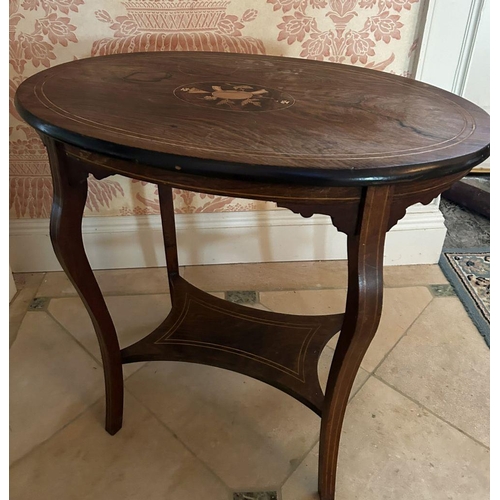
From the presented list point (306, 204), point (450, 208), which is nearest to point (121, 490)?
point (306, 204)

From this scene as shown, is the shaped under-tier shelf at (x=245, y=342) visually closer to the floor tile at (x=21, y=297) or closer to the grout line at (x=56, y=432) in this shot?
the grout line at (x=56, y=432)

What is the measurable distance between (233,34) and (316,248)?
0.78 m

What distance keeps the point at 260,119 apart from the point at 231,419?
30.1 inches

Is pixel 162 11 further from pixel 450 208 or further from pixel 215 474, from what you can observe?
pixel 450 208

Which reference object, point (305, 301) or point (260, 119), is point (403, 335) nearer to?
point (305, 301)

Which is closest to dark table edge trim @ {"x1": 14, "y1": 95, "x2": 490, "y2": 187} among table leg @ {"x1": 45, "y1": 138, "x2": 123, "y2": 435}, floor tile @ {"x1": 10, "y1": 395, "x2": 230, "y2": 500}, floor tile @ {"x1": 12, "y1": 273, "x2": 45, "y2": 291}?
table leg @ {"x1": 45, "y1": 138, "x2": 123, "y2": 435}

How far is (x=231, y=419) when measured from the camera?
3.93 feet

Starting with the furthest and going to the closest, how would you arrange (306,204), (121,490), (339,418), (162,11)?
(162,11), (121,490), (339,418), (306,204)

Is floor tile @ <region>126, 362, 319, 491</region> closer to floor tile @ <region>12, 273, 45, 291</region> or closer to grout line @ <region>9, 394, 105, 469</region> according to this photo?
grout line @ <region>9, 394, 105, 469</region>

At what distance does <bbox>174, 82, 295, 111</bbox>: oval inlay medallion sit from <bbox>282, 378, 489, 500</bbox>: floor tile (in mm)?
796

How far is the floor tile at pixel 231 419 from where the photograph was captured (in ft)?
3.58

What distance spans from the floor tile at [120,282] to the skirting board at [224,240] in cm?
3

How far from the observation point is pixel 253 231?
1693 mm

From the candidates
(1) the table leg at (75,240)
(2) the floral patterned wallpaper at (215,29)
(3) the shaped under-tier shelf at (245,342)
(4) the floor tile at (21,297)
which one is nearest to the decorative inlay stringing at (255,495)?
(3) the shaped under-tier shelf at (245,342)
